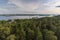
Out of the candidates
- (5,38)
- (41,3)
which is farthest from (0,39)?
(41,3)

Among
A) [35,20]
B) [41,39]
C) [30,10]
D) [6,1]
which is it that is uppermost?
[6,1]

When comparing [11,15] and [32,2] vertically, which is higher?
[32,2]

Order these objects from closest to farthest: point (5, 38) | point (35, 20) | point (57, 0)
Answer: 1. point (5, 38)
2. point (35, 20)
3. point (57, 0)

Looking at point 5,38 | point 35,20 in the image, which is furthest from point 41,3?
point 5,38

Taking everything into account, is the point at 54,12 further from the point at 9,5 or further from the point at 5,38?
the point at 5,38

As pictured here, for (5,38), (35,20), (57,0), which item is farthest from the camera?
(57,0)

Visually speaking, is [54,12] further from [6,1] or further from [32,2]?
[6,1]

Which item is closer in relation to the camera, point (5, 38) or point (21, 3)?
point (5, 38)
